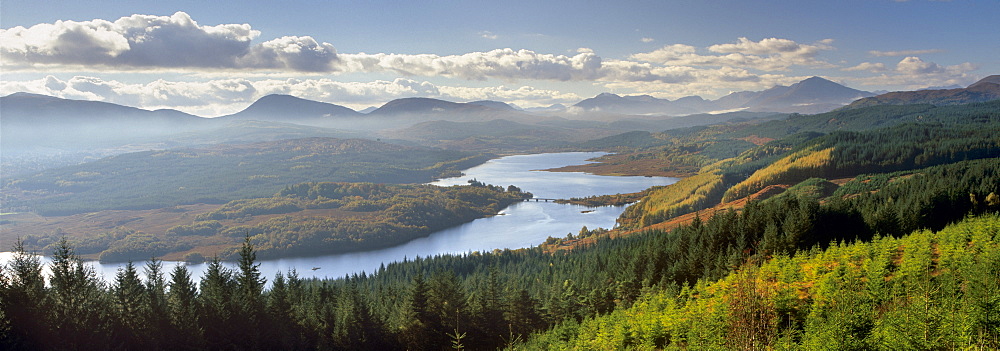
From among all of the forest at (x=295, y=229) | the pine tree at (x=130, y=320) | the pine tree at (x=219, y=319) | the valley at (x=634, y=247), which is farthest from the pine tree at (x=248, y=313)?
the forest at (x=295, y=229)

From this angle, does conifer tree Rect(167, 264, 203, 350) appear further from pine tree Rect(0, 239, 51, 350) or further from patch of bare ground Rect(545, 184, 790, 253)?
patch of bare ground Rect(545, 184, 790, 253)

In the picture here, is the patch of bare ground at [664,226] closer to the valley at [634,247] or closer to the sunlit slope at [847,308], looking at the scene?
the valley at [634,247]

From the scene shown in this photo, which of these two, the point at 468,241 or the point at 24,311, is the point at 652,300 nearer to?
the point at 24,311

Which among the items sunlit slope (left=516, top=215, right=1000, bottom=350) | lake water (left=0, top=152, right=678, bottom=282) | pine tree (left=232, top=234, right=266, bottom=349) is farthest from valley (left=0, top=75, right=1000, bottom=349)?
lake water (left=0, top=152, right=678, bottom=282)

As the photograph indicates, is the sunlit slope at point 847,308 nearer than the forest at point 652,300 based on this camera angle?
Yes

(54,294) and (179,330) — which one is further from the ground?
(54,294)

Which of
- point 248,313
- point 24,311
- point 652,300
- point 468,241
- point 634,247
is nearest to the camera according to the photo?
point 24,311

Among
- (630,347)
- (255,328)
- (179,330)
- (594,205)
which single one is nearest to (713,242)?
(630,347)

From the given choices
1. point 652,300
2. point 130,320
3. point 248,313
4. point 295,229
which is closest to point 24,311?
point 130,320

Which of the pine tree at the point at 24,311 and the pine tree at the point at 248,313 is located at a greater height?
the pine tree at the point at 24,311

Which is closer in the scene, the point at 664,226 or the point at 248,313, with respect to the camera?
the point at 248,313

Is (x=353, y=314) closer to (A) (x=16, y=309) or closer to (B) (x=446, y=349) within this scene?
(B) (x=446, y=349)

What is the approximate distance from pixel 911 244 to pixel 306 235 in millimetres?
138368

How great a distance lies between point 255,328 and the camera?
34.9 m
